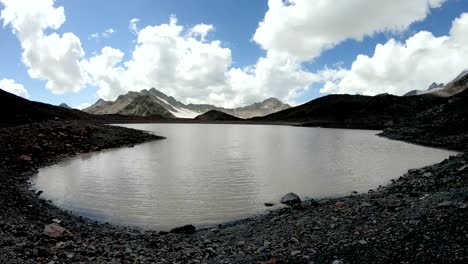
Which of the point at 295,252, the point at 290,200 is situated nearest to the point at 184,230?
the point at 295,252

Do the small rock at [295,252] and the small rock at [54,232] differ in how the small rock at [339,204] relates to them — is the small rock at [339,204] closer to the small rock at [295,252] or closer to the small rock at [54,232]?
the small rock at [295,252]

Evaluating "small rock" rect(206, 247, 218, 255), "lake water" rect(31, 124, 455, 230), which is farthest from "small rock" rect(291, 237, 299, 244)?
"lake water" rect(31, 124, 455, 230)

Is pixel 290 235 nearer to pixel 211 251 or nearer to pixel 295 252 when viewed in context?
pixel 295 252

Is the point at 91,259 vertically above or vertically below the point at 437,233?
below

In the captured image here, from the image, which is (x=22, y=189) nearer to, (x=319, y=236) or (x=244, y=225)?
(x=244, y=225)

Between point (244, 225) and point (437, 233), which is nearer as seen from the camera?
point (437, 233)

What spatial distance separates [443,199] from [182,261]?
973 cm

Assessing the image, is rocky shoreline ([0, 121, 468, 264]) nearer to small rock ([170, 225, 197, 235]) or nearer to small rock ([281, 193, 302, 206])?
small rock ([170, 225, 197, 235])

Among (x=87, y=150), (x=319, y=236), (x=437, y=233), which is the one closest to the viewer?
(x=437, y=233)

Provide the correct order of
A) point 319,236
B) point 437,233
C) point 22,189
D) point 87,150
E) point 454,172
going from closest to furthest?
1. point 437,233
2. point 319,236
3. point 454,172
4. point 22,189
5. point 87,150

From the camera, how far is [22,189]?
24.4 m

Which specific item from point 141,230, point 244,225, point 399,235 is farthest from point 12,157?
point 399,235

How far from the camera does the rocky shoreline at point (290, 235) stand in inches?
465

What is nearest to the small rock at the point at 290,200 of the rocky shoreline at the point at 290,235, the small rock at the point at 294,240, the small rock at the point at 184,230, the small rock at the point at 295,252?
the rocky shoreline at the point at 290,235
